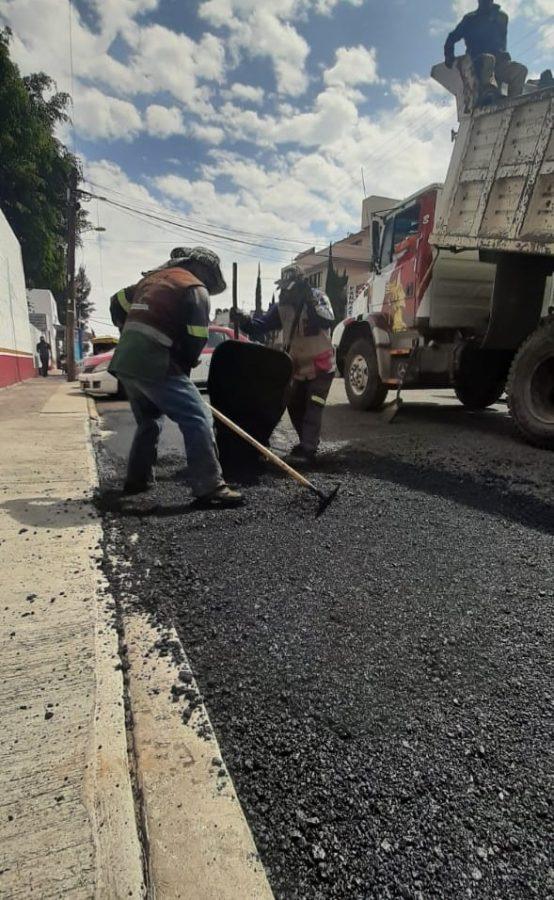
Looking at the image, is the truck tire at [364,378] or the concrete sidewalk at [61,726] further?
the truck tire at [364,378]

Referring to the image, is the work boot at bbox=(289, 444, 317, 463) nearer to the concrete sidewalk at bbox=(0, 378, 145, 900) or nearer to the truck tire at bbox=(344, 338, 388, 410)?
the concrete sidewalk at bbox=(0, 378, 145, 900)

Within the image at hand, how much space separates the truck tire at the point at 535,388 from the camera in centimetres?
444

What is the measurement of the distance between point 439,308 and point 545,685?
16.3ft

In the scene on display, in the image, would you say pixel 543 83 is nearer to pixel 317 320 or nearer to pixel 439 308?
pixel 439 308

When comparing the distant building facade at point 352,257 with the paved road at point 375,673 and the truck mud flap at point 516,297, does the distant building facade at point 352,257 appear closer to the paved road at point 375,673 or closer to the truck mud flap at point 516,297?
the truck mud flap at point 516,297

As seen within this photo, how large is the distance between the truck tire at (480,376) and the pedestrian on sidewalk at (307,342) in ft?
7.00

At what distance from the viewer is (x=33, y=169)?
75.9 ft

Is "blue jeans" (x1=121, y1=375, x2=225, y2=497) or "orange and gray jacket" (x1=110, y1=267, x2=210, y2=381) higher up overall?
"orange and gray jacket" (x1=110, y1=267, x2=210, y2=381)

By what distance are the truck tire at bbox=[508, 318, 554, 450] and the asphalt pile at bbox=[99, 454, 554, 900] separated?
2055 mm

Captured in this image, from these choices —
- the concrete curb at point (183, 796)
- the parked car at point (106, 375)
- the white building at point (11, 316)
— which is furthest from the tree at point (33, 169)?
the concrete curb at point (183, 796)

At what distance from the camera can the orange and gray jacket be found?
2.95m

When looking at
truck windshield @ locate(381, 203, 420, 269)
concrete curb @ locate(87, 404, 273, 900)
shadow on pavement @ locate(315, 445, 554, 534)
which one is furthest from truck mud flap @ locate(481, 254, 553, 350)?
concrete curb @ locate(87, 404, 273, 900)

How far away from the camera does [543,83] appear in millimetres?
4895

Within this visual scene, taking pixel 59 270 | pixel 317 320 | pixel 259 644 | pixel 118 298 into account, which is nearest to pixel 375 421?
pixel 317 320
